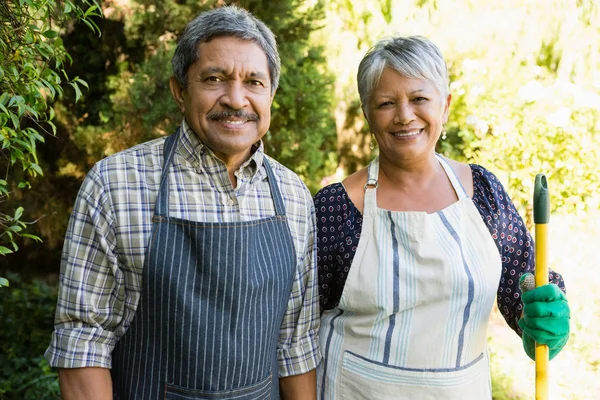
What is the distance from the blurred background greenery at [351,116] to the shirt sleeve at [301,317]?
1.98 meters

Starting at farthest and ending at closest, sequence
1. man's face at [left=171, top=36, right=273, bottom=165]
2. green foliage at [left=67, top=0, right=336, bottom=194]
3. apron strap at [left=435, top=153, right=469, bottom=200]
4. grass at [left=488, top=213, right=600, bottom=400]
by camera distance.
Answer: green foliage at [left=67, top=0, right=336, bottom=194] → grass at [left=488, top=213, right=600, bottom=400] → apron strap at [left=435, top=153, right=469, bottom=200] → man's face at [left=171, top=36, right=273, bottom=165]

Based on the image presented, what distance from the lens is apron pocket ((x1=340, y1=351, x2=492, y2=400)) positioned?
1838mm

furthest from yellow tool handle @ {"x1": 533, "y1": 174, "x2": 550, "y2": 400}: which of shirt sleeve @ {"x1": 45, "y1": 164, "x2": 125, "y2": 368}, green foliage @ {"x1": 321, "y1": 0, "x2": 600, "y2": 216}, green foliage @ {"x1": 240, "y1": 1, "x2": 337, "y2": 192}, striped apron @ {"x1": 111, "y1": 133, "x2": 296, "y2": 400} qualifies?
green foliage @ {"x1": 321, "y1": 0, "x2": 600, "y2": 216}

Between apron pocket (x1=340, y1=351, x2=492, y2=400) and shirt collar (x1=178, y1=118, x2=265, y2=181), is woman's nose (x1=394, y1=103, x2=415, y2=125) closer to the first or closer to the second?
shirt collar (x1=178, y1=118, x2=265, y2=181)

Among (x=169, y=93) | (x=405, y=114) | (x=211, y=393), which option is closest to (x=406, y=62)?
(x=405, y=114)

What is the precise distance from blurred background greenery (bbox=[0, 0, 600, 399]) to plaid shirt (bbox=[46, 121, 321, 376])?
199cm

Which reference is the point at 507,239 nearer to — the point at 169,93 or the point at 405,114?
the point at 405,114

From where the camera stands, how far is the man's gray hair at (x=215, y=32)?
5.35 feet

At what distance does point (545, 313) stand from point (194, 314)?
3.11 feet

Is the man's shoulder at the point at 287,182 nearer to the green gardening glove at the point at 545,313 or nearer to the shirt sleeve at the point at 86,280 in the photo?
the shirt sleeve at the point at 86,280

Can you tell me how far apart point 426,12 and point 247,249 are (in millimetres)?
4190

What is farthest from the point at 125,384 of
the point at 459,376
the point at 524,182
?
the point at 524,182

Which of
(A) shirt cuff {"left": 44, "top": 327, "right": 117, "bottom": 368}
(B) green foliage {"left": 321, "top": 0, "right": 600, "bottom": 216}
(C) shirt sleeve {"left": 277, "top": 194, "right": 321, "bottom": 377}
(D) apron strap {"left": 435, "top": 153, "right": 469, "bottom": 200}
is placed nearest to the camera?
(A) shirt cuff {"left": 44, "top": 327, "right": 117, "bottom": 368}

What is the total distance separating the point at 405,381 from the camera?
1.85 meters
